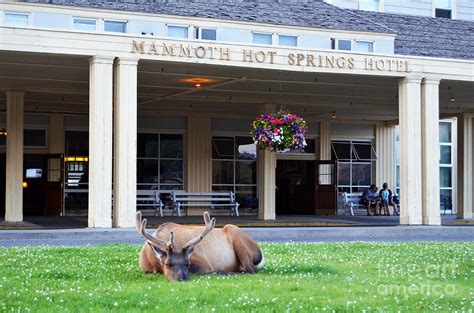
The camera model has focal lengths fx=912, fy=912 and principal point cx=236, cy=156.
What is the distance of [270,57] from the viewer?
25.1 metres

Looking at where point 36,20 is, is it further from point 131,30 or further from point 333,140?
point 333,140

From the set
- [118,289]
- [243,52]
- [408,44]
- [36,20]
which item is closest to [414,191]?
[243,52]

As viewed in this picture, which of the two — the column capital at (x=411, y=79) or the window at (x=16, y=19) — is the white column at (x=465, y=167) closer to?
the column capital at (x=411, y=79)

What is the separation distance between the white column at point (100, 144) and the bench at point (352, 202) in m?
17.5

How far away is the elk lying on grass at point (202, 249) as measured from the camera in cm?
1119

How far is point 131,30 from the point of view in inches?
1101

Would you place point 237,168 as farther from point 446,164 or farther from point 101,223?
point 101,223

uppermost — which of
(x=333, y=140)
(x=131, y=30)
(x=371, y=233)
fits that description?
(x=131, y=30)

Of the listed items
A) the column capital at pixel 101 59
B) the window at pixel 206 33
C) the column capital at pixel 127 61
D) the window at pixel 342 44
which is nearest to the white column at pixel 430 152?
the window at pixel 342 44

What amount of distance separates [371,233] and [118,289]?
15535mm

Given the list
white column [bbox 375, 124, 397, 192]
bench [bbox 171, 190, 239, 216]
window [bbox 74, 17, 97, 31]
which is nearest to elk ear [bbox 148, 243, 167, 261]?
window [bbox 74, 17, 97, 31]

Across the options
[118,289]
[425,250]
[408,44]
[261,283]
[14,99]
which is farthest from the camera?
[408,44]

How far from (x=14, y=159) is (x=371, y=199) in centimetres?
1615

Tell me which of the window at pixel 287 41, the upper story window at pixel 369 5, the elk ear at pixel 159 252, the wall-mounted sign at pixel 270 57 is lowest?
the elk ear at pixel 159 252
